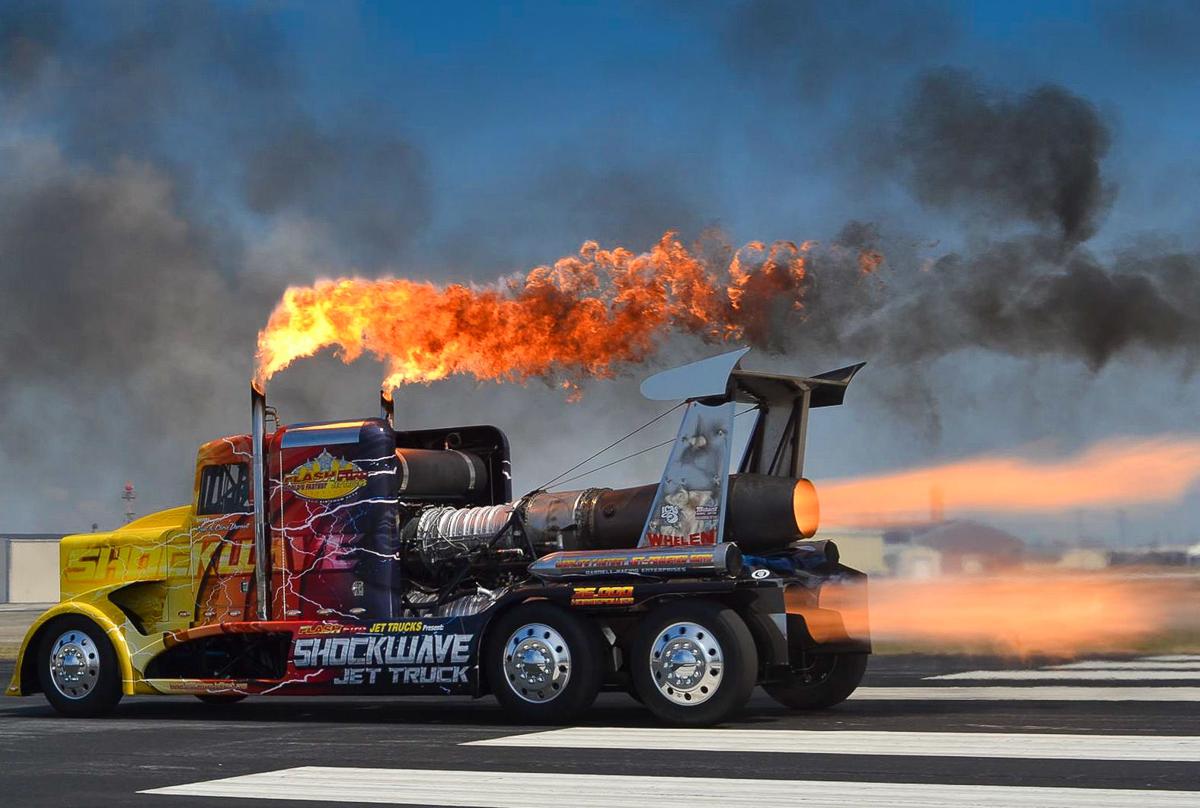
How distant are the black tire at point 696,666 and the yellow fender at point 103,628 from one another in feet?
18.8

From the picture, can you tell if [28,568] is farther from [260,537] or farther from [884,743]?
[884,743]

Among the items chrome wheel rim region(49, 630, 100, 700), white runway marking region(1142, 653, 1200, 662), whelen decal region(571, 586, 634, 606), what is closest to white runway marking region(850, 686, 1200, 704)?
whelen decal region(571, 586, 634, 606)

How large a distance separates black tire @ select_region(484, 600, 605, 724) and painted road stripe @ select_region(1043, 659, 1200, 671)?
859 centimetres

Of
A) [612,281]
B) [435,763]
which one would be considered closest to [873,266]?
[612,281]

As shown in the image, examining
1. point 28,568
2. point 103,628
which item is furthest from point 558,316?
point 28,568

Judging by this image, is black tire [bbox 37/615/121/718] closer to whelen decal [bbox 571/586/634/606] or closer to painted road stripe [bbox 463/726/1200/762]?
whelen decal [bbox 571/586/634/606]

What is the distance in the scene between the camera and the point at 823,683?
1534 centimetres

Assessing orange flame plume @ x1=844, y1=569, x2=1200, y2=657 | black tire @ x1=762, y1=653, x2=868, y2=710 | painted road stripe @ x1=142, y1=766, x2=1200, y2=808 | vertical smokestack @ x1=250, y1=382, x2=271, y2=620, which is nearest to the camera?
painted road stripe @ x1=142, y1=766, x2=1200, y2=808

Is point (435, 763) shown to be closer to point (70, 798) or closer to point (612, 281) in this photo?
point (70, 798)

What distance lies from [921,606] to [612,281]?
562 centimetres

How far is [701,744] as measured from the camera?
1200cm

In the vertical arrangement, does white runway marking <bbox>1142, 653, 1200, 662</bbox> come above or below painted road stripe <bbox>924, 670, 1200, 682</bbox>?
below

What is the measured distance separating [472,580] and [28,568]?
73.4 m

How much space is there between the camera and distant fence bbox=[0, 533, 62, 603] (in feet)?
269
